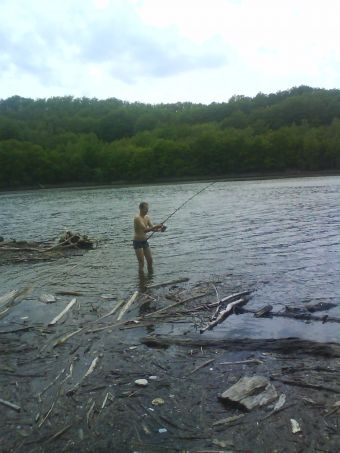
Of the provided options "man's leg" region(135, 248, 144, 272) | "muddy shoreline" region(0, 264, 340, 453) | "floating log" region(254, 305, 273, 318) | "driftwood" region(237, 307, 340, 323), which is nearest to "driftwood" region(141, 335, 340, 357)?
"muddy shoreline" region(0, 264, 340, 453)

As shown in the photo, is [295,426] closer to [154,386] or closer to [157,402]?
[157,402]

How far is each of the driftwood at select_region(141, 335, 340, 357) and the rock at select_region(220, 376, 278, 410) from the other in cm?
170

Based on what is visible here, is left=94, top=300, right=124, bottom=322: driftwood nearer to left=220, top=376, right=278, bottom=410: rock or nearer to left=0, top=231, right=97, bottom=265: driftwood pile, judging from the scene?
left=220, top=376, right=278, bottom=410: rock

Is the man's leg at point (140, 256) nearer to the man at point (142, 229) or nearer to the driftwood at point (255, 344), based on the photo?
the man at point (142, 229)

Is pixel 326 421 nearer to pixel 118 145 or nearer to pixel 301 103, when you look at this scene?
pixel 118 145

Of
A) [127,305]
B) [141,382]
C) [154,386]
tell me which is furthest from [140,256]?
[154,386]

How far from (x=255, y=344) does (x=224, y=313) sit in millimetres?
2139

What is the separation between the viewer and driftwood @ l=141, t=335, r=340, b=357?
9453 mm

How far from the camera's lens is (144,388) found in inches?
325

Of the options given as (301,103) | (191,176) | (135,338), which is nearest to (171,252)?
(135,338)

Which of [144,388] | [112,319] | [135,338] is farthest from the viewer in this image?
[112,319]

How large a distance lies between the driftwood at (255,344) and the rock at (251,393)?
1703 millimetres

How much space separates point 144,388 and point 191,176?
142 metres

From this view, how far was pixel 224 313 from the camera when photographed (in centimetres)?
1210
